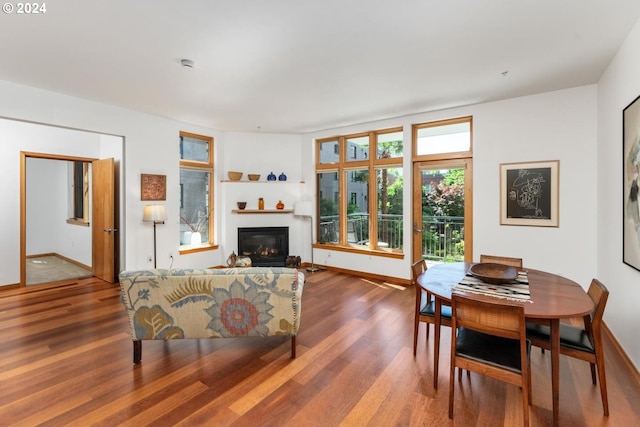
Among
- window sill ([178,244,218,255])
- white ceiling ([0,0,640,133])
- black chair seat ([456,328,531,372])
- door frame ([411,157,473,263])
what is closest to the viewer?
black chair seat ([456,328,531,372])

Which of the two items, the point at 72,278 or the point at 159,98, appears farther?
the point at 72,278

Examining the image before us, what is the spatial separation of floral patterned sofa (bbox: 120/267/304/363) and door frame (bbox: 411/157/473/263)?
3044 mm

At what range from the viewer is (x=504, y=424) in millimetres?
1887

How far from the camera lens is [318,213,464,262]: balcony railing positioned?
4.73 m

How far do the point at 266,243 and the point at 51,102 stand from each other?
3.82 meters

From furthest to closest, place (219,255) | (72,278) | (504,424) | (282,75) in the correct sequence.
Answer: (219,255) → (72,278) → (282,75) → (504,424)

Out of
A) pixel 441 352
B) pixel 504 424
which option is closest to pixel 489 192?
pixel 441 352

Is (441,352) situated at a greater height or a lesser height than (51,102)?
lesser

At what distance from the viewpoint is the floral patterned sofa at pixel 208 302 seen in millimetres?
2434

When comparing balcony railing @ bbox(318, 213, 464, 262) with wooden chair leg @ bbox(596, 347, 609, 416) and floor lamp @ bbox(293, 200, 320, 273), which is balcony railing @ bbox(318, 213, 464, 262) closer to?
floor lamp @ bbox(293, 200, 320, 273)

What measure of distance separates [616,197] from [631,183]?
0.52m

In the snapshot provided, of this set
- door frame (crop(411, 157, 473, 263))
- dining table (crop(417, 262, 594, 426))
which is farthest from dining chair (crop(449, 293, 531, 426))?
door frame (crop(411, 157, 473, 263))

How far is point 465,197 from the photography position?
4598 mm

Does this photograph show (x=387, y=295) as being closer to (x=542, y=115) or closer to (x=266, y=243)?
(x=266, y=243)
